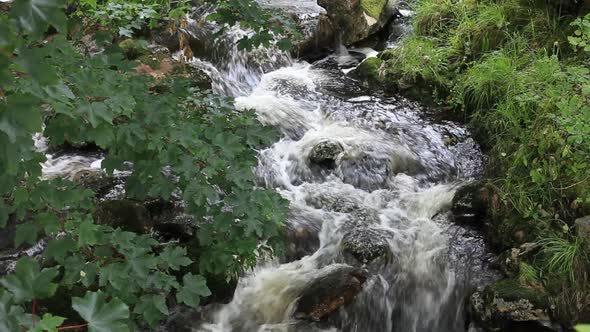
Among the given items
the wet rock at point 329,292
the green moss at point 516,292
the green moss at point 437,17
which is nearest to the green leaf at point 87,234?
the wet rock at point 329,292

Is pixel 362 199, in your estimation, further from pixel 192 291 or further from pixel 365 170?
pixel 192 291

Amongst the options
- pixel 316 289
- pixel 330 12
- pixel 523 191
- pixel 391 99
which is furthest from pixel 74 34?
pixel 330 12

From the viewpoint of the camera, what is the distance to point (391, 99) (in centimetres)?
653

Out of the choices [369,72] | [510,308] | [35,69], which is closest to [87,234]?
[35,69]

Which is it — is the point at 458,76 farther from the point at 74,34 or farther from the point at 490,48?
the point at 74,34

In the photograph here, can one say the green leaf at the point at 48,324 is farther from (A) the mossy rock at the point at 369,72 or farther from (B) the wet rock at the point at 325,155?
(A) the mossy rock at the point at 369,72

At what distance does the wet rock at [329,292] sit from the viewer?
3775 mm

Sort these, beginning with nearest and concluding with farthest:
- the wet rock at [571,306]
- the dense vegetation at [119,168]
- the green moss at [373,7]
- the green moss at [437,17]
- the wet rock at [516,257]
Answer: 1. the dense vegetation at [119,168]
2. the wet rock at [571,306]
3. the wet rock at [516,257]
4. the green moss at [437,17]
5. the green moss at [373,7]

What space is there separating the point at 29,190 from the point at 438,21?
6216 mm

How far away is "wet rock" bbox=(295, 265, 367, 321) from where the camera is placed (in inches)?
149

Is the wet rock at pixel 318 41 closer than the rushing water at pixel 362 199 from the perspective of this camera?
No

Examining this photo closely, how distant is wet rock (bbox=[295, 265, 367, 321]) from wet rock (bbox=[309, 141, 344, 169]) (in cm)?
153

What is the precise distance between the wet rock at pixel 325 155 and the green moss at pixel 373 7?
3.98 meters

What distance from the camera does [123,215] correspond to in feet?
12.6
